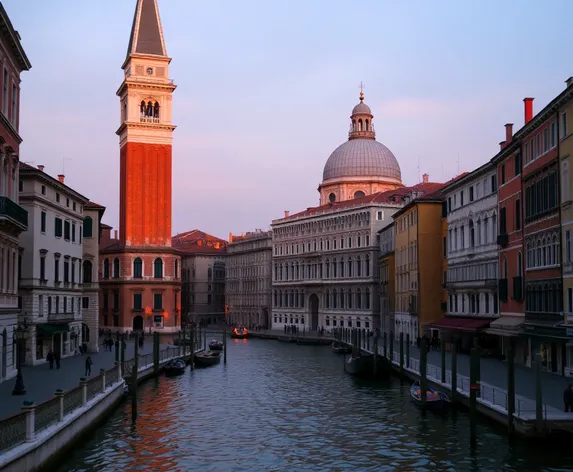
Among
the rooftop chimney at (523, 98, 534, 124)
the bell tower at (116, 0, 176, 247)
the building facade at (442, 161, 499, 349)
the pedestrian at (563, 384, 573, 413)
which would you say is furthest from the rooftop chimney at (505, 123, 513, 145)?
the bell tower at (116, 0, 176, 247)

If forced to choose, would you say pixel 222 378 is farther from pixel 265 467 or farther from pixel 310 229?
pixel 310 229

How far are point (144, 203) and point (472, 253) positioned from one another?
49.0 metres

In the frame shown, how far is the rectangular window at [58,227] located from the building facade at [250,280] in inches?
2477

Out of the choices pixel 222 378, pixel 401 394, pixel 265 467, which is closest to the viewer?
pixel 265 467

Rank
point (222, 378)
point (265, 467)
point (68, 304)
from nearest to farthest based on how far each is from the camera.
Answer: point (265, 467)
point (222, 378)
point (68, 304)

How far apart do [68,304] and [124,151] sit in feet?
142

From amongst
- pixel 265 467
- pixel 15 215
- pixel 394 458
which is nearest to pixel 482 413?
pixel 394 458

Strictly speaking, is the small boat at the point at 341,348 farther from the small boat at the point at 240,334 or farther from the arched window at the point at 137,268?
the arched window at the point at 137,268

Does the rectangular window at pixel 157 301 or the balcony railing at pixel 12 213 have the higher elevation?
the balcony railing at pixel 12 213

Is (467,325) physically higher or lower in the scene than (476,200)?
lower

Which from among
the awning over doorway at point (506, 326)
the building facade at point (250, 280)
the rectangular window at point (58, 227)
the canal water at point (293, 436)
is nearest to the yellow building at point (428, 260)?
the awning over doorway at point (506, 326)

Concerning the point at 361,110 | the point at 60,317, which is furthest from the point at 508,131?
the point at 361,110

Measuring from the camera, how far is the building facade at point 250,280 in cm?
11100

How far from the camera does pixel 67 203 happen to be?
49.9 m
